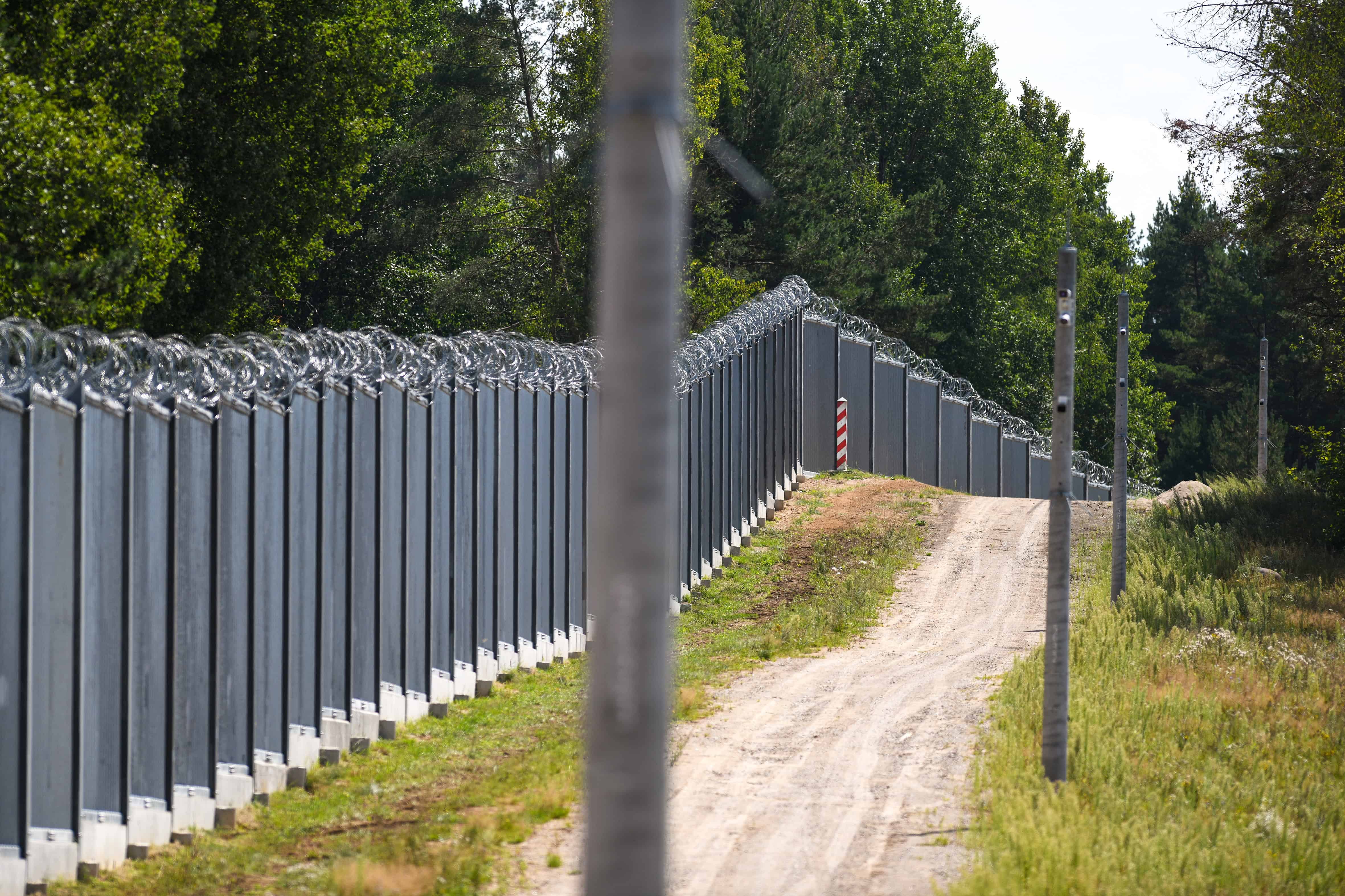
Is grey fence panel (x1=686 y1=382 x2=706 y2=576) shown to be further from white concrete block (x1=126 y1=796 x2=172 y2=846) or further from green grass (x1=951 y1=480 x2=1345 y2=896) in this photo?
white concrete block (x1=126 y1=796 x2=172 y2=846)

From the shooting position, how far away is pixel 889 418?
28891 mm

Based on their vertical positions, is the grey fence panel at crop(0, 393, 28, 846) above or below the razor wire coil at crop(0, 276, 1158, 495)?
below

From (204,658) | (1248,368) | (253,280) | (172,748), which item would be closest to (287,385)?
(204,658)

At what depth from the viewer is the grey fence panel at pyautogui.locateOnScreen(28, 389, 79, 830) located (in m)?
6.98

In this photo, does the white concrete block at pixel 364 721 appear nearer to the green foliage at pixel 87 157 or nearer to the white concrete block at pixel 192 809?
the white concrete block at pixel 192 809

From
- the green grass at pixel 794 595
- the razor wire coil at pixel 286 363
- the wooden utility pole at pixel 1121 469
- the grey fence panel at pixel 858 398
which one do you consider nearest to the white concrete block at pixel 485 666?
the green grass at pixel 794 595

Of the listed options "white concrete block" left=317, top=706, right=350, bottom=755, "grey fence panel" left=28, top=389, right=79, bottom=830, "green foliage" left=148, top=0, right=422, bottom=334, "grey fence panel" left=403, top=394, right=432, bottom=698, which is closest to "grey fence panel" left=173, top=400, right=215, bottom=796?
"grey fence panel" left=28, top=389, right=79, bottom=830

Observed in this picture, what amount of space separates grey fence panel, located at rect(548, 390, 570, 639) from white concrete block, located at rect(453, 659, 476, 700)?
1.98m

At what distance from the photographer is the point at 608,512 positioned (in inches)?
114

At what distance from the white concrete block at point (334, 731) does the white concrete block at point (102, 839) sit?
94.1 inches

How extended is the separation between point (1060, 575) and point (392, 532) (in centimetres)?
517

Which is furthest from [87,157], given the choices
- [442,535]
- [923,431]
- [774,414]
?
[923,431]

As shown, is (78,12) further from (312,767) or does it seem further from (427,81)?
(427,81)

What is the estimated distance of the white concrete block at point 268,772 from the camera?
9.05m
